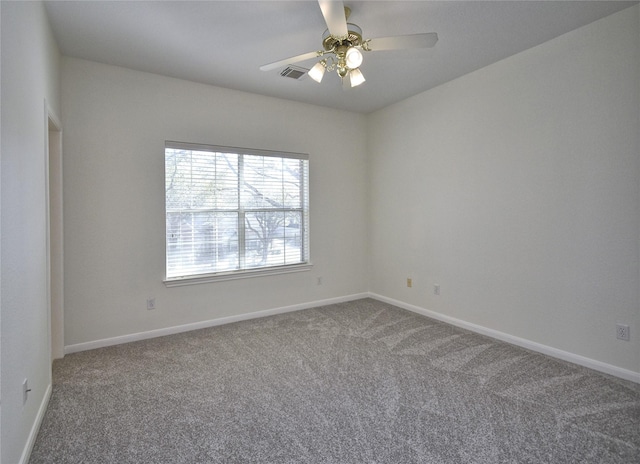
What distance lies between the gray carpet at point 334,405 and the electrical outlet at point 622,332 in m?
0.32

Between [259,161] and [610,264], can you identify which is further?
[259,161]

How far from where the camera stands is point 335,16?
1951mm

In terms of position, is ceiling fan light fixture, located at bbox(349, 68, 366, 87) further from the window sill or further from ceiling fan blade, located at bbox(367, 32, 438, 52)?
the window sill

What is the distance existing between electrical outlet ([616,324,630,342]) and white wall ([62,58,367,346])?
3183 millimetres

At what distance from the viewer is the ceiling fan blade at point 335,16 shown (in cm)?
183

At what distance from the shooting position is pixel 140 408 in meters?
2.20

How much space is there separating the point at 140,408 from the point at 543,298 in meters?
3.32

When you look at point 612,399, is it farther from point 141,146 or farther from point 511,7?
point 141,146

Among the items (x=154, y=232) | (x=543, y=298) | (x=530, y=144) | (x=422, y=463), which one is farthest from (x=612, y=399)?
(x=154, y=232)

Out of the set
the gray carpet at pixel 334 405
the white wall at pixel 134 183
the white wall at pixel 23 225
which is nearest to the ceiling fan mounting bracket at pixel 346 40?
the white wall at pixel 23 225

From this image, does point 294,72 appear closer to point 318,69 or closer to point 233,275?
point 318,69

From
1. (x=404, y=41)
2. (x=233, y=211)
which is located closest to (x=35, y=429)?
(x=233, y=211)

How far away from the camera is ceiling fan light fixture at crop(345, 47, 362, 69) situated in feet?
7.20

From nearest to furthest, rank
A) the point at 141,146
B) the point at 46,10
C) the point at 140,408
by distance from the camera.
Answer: the point at 140,408 < the point at 46,10 < the point at 141,146
